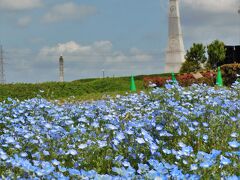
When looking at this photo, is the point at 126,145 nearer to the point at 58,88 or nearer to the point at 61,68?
the point at 58,88

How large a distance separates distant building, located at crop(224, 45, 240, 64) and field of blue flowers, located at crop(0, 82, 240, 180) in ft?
92.8

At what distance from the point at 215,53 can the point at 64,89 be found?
14445mm

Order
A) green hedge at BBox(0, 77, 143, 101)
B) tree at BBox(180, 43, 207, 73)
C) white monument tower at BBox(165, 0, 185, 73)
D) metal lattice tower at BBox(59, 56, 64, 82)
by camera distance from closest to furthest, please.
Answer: green hedge at BBox(0, 77, 143, 101) < tree at BBox(180, 43, 207, 73) < metal lattice tower at BBox(59, 56, 64, 82) < white monument tower at BBox(165, 0, 185, 73)

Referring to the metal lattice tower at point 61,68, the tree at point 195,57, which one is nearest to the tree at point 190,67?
the tree at point 195,57

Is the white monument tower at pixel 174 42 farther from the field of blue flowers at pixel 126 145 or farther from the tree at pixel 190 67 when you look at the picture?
the field of blue flowers at pixel 126 145

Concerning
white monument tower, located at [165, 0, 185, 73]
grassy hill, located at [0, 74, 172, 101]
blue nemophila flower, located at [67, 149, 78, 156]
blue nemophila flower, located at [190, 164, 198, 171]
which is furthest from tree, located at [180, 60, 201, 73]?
blue nemophila flower, located at [190, 164, 198, 171]

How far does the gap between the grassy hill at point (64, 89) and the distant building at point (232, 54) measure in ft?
→ 35.7

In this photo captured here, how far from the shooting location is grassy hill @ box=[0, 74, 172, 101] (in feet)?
62.3

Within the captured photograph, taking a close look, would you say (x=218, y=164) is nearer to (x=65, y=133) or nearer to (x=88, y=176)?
(x=88, y=176)

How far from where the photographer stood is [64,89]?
2134 centimetres

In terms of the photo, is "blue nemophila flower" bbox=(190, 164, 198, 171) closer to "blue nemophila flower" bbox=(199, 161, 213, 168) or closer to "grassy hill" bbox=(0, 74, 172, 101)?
"blue nemophila flower" bbox=(199, 161, 213, 168)

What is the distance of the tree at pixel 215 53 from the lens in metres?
32.6

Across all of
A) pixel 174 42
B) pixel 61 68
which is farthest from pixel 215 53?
pixel 61 68

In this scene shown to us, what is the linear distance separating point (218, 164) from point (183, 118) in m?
1.55
